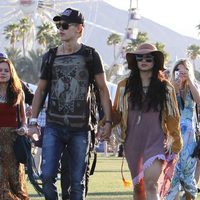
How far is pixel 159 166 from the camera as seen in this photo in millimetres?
6691

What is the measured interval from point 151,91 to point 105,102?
426mm

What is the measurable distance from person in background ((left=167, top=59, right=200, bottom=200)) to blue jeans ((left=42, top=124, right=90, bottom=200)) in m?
1.91

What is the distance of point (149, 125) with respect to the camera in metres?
6.75

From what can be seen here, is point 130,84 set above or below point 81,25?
below

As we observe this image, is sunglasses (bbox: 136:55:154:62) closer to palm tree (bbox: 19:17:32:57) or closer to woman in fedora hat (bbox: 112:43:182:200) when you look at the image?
woman in fedora hat (bbox: 112:43:182:200)

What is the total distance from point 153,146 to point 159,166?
0.59 ft

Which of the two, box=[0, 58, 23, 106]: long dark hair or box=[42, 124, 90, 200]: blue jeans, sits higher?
box=[0, 58, 23, 106]: long dark hair

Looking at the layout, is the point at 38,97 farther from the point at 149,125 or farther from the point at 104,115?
the point at 149,125

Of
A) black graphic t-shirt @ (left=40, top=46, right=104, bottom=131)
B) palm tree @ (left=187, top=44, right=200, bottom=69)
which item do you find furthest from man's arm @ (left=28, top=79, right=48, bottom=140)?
palm tree @ (left=187, top=44, right=200, bottom=69)

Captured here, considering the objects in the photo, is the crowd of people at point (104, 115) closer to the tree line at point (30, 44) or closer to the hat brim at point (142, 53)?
the hat brim at point (142, 53)

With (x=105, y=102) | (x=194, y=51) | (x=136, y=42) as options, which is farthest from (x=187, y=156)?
(x=194, y=51)

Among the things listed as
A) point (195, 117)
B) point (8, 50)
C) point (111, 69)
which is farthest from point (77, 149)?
point (111, 69)

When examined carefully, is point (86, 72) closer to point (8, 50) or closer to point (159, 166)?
point (159, 166)

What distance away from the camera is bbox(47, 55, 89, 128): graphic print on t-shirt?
22.2 ft
